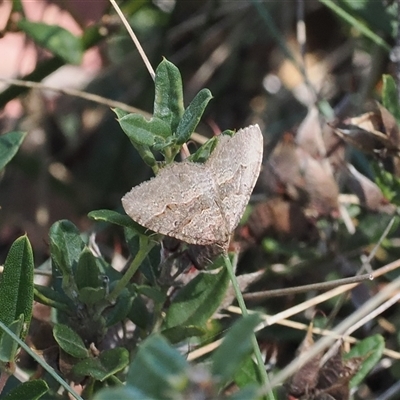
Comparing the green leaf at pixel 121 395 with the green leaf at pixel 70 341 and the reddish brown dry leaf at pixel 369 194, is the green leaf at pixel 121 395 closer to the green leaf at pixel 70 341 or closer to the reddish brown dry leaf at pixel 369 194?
the green leaf at pixel 70 341

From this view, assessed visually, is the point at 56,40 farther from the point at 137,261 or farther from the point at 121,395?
the point at 121,395

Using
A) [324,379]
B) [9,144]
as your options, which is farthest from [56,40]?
[324,379]

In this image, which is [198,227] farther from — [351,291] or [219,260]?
[351,291]

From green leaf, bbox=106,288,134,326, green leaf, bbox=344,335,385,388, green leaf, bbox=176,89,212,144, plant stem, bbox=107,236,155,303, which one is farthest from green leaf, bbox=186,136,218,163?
green leaf, bbox=344,335,385,388

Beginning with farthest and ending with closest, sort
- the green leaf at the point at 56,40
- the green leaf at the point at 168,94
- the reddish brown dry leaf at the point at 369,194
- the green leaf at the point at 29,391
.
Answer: the green leaf at the point at 56,40 → the reddish brown dry leaf at the point at 369,194 → the green leaf at the point at 168,94 → the green leaf at the point at 29,391

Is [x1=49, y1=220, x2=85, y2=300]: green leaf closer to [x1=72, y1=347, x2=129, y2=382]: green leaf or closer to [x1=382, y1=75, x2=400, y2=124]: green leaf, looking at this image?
[x1=72, y1=347, x2=129, y2=382]: green leaf

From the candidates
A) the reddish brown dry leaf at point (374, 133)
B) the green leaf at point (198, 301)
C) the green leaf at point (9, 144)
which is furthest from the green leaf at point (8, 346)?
the reddish brown dry leaf at point (374, 133)
